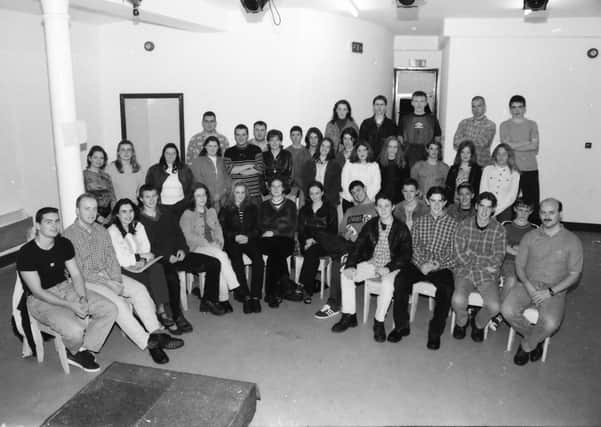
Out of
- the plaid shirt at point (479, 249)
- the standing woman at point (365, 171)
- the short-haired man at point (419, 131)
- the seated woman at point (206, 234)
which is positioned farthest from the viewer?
the short-haired man at point (419, 131)

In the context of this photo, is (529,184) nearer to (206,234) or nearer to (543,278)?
(543,278)

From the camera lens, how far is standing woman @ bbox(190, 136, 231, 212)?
5.61 metres

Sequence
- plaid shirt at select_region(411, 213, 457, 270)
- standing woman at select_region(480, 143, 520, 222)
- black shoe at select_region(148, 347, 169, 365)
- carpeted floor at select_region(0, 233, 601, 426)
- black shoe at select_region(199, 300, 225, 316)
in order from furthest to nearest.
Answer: standing woman at select_region(480, 143, 520, 222), black shoe at select_region(199, 300, 225, 316), plaid shirt at select_region(411, 213, 457, 270), black shoe at select_region(148, 347, 169, 365), carpeted floor at select_region(0, 233, 601, 426)

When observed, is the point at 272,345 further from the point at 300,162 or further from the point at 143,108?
the point at 143,108

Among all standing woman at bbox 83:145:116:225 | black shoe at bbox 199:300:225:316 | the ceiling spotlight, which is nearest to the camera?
black shoe at bbox 199:300:225:316

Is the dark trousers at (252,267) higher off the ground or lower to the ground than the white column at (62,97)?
lower

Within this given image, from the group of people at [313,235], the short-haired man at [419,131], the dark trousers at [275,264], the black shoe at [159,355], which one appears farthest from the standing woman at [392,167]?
the black shoe at [159,355]

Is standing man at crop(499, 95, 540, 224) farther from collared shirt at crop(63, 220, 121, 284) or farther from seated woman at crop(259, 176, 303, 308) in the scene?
collared shirt at crop(63, 220, 121, 284)

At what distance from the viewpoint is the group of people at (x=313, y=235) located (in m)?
3.88

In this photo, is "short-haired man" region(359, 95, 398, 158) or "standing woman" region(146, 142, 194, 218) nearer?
"standing woman" region(146, 142, 194, 218)

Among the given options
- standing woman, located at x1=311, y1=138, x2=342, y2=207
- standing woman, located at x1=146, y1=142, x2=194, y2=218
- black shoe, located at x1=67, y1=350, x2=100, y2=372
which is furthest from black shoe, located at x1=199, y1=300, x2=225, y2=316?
standing woman, located at x1=311, y1=138, x2=342, y2=207

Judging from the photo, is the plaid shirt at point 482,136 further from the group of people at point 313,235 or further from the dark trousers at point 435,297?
the dark trousers at point 435,297

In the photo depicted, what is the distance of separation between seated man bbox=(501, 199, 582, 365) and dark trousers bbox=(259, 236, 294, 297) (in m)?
2.03

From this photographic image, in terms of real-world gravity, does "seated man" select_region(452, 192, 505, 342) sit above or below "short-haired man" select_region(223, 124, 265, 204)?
below
